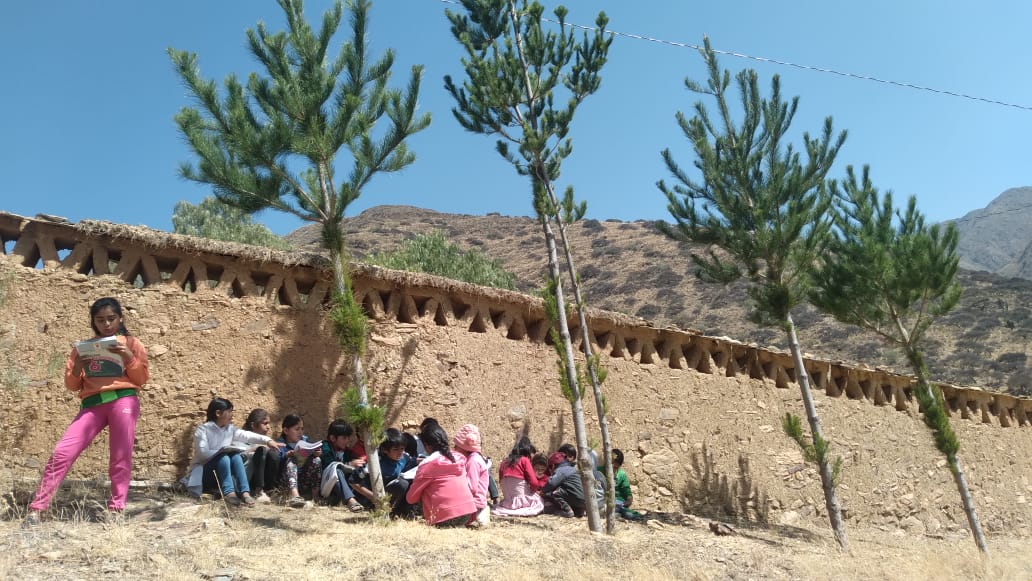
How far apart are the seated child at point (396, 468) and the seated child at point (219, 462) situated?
1128mm

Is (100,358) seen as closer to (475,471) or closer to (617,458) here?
(475,471)

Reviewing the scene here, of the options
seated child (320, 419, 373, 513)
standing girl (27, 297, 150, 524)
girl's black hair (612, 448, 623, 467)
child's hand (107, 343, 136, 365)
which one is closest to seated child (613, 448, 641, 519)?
girl's black hair (612, 448, 623, 467)

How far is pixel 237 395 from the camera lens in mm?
7367

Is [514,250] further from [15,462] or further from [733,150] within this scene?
[15,462]

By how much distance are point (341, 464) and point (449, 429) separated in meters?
1.38

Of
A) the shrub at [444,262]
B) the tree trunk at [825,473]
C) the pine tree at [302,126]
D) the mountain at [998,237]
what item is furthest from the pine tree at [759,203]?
the mountain at [998,237]

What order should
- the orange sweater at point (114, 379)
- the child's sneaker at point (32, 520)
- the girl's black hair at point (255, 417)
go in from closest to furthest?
1. the child's sneaker at point (32, 520)
2. the orange sweater at point (114, 379)
3. the girl's black hair at point (255, 417)

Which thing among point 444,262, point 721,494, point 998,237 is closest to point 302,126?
point 721,494

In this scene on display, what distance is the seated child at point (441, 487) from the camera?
6488 mm

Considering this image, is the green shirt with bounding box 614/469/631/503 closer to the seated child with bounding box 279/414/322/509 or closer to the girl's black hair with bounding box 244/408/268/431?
the seated child with bounding box 279/414/322/509

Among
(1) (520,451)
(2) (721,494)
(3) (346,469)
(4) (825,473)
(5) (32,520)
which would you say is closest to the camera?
(5) (32,520)

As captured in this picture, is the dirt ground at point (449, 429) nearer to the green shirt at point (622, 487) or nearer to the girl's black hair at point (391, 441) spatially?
the green shirt at point (622, 487)

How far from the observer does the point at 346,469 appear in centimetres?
701

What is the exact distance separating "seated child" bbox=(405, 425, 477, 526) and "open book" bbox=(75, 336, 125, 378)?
2424 millimetres
